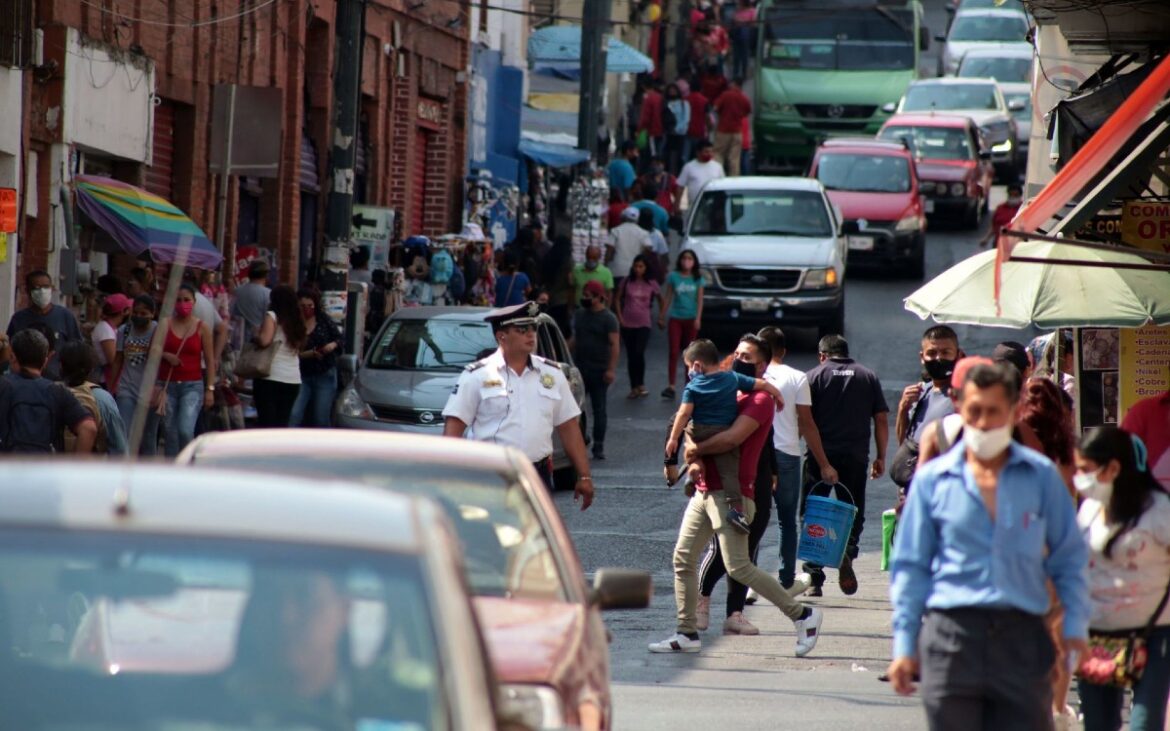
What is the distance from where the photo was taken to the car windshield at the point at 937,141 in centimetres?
3628

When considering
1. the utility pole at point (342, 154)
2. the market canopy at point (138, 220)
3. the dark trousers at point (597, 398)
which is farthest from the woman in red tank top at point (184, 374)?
the dark trousers at point (597, 398)

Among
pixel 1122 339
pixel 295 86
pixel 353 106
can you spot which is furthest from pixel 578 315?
pixel 1122 339

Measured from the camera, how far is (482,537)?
6949 mm

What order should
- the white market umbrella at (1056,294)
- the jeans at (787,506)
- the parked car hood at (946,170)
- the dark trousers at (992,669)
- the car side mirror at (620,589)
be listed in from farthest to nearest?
1. the parked car hood at (946,170)
2. the jeans at (787,506)
3. the white market umbrella at (1056,294)
4. the dark trousers at (992,669)
5. the car side mirror at (620,589)

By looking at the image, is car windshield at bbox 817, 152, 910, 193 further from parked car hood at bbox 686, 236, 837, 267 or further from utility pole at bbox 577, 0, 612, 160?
parked car hood at bbox 686, 236, 837, 267

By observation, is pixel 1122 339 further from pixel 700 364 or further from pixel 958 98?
pixel 958 98

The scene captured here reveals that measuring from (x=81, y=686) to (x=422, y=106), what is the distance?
27.6m

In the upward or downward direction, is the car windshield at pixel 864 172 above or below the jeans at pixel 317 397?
above

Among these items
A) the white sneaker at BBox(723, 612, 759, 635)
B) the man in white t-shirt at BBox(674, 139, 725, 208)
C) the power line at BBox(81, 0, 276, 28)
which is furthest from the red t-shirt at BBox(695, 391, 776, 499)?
the man in white t-shirt at BBox(674, 139, 725, 208)

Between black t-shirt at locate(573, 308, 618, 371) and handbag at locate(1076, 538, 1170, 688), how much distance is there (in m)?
13.9

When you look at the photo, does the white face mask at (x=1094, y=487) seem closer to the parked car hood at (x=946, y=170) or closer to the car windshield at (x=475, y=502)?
the car windshield at (x=475, y=502)

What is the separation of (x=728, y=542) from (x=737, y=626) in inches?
37.6

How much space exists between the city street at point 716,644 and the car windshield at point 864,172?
28.7 ft

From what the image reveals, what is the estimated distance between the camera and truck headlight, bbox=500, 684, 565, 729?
5590 mm
